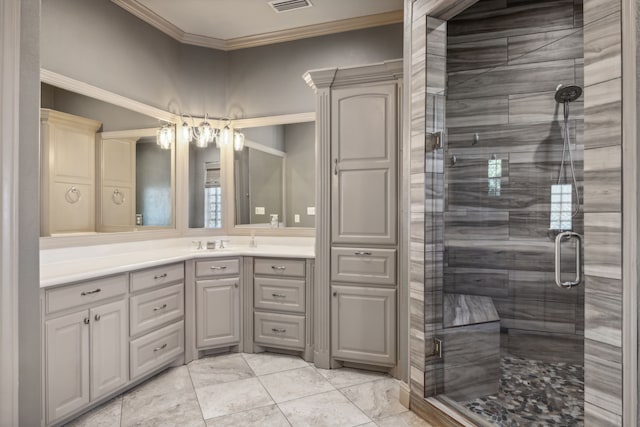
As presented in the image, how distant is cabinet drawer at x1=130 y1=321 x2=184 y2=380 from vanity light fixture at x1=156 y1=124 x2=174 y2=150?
1.58 metres

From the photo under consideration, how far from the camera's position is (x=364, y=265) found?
9.47 ft

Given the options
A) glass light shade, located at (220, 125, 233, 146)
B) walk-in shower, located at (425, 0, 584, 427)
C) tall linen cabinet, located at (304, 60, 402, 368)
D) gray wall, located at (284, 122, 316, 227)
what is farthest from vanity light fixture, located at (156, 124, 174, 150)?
walk-in shower, located at (425, 0, 584, 427)

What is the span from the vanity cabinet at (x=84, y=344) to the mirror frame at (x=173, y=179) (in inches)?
22.3

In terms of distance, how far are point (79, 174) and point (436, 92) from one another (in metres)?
2.43

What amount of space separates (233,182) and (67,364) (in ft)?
6.96

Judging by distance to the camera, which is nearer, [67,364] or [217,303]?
[67,364]

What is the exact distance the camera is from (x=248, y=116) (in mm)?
3854

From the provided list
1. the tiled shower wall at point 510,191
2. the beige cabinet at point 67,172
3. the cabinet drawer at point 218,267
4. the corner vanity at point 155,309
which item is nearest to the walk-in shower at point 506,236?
the tiled shower wall at point 510,191

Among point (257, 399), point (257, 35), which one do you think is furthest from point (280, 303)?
point (257, 35)

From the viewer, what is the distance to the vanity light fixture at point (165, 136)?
352 cm

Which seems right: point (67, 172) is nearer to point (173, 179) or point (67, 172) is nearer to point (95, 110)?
point (95, 110)

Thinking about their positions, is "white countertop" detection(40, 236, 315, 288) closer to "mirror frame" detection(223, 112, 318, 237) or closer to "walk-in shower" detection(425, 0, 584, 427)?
"mirror frame" detection(223, 112, 318, 237)

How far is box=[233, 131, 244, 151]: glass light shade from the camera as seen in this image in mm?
3836

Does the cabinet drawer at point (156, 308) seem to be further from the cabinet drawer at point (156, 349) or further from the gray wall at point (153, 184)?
the gray wall at point (153, 184)
